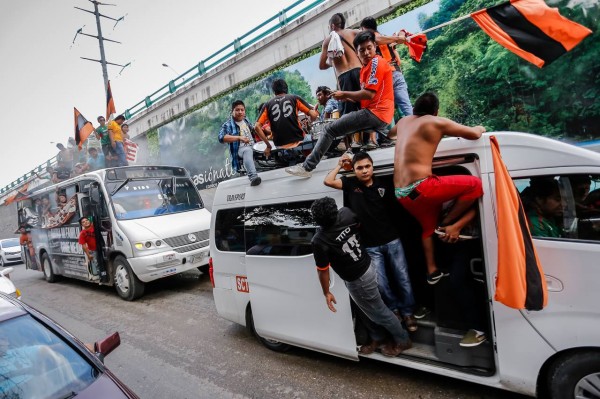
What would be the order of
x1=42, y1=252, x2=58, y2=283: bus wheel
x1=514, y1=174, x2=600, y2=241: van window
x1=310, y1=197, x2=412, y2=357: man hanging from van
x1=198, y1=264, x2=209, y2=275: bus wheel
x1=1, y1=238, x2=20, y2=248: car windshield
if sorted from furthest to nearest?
x1=1, y1=238, x2=20, y2=248: car windshield, x1=42, y1=252, x2=58, y2=283: bus wheel, x1=198, y1=264, x2=209, y2=275: bus wheel, x1=310, y1=197, x2=412, y2=357: man hanging from van, x1=514, y1=174, x2=600, y2=241: van window

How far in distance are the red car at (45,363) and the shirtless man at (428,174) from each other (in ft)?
8.24

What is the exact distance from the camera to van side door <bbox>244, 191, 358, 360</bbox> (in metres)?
3.27

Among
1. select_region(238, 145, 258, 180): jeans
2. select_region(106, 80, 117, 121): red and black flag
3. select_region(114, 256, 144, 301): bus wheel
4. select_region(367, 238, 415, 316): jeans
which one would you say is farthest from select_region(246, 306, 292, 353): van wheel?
select_region(106, 80, 117, 121): red and black flag

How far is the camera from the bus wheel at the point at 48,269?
10.4m

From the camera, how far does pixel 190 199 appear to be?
329 inches

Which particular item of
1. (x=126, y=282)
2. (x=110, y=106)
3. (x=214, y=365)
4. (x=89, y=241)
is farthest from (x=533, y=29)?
(x=110, y=106)

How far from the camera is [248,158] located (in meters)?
4.56

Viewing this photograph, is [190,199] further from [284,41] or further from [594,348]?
[594,348]

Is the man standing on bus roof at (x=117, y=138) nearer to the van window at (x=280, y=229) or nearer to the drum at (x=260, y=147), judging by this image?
the drum at (x=260, y=147)

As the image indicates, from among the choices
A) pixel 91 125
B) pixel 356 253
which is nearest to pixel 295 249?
pixel 356 253

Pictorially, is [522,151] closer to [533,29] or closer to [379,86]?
[379,86]

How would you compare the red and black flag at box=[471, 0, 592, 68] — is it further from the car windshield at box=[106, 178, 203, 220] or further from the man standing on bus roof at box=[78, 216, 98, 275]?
the man standing on bus roof at box=[78, 216, 98, 275]

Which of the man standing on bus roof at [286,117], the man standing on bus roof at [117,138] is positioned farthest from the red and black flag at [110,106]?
the man standing on bus roof at [286,117]

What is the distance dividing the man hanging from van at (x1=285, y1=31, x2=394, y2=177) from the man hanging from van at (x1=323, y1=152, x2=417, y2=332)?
0.52 metres
